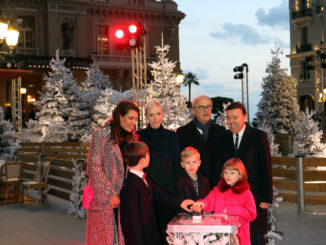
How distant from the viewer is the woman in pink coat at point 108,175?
4766 millimetres

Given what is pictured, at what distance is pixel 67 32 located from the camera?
4288cm

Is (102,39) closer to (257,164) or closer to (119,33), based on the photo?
(119,33)

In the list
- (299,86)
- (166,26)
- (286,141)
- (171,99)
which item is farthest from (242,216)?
(299,86)

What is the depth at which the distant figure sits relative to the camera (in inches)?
1682

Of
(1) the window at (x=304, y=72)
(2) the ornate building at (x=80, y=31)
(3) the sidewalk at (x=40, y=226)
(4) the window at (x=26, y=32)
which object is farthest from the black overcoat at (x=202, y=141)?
(1) the window at (x=304, y=72)

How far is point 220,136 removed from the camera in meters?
5.76

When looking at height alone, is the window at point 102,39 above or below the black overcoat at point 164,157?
above

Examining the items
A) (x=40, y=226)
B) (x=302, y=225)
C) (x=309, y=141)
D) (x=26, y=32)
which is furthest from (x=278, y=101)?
(x=26, y=32)

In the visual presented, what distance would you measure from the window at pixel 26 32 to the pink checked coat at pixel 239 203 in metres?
40.3

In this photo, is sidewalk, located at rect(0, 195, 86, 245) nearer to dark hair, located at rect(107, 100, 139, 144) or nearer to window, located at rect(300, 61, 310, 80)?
dark hair, located at rect(107, 100, 139, 144)

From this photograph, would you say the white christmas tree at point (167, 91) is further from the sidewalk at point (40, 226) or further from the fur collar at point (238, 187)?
the fur collar at point (238, 187)

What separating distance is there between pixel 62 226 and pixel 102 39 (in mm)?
38550

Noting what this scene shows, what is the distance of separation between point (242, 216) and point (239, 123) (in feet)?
3.88

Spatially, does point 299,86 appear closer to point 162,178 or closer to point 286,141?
point 286,141
